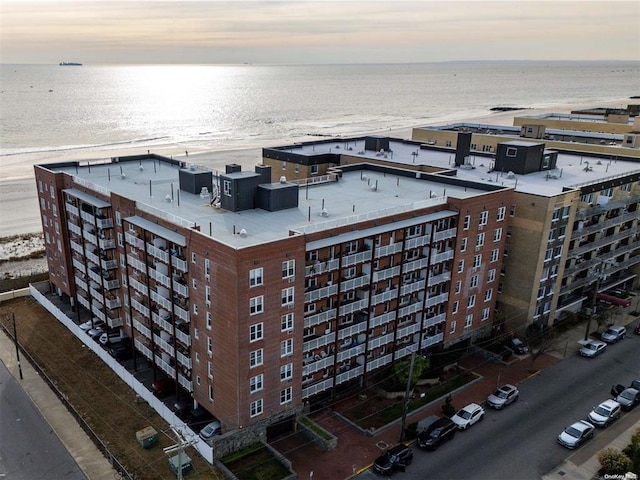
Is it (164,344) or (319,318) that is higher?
(319,318)

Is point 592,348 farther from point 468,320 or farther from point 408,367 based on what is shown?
point 408,367

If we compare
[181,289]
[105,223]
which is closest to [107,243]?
[105,223]

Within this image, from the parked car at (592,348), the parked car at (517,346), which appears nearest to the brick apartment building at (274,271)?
the parked car at (517,346)

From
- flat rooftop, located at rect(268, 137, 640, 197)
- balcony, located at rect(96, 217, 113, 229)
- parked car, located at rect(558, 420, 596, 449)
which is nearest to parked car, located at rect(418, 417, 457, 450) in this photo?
parked car, located at rect(558, 420, 596, 449)

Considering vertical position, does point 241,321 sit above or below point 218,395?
above

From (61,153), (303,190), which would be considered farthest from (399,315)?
(61,153)

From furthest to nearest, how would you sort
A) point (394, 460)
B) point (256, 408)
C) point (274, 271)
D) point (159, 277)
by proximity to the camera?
1. point (159, 277)
2. point (256, 408)
3. point (394, 460)
4. point (274, 271)

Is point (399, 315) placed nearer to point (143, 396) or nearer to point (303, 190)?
point (303, 190)
